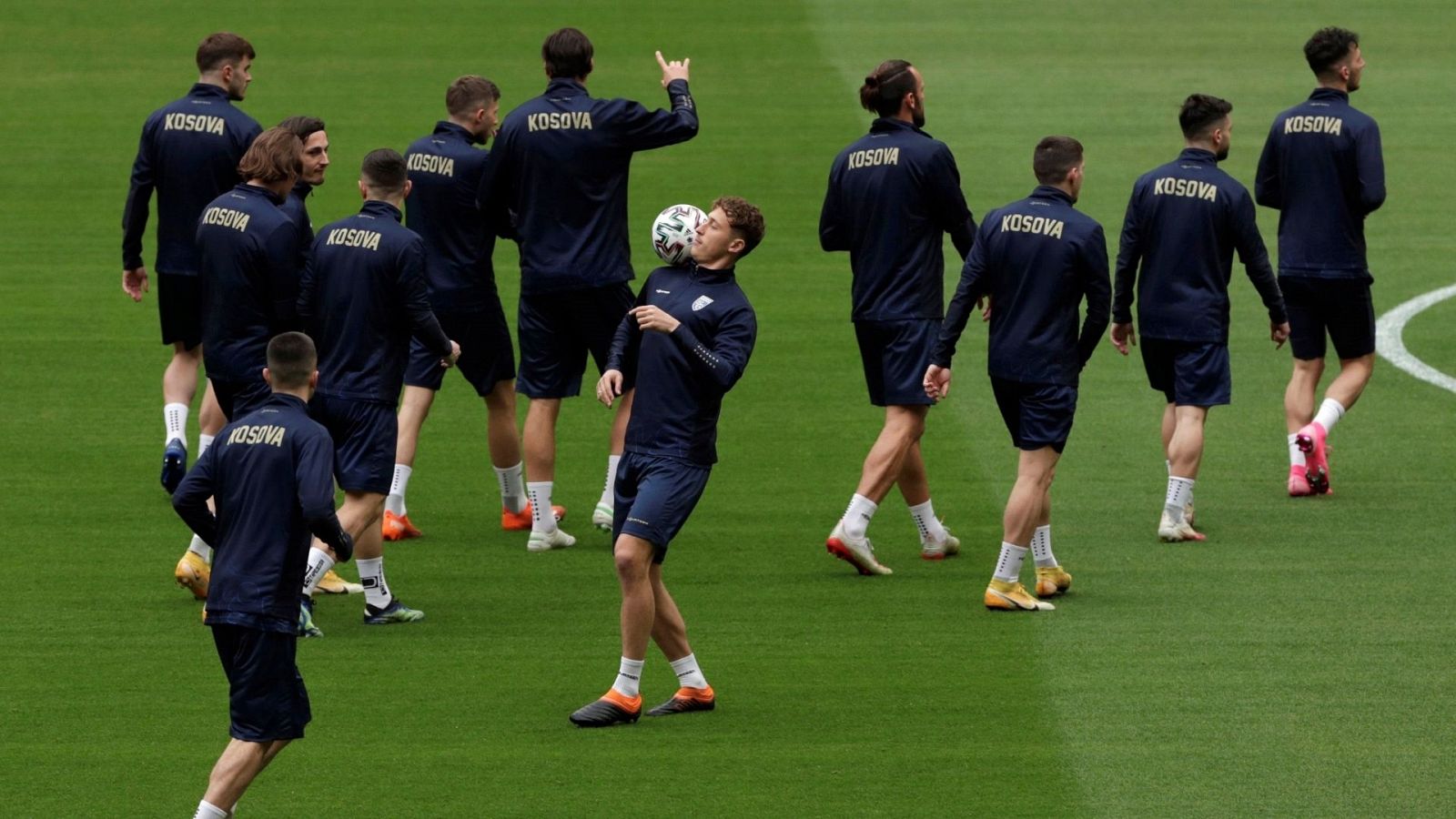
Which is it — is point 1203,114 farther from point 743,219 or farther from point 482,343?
point 482,343

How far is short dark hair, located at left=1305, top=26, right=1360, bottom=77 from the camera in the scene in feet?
41.9

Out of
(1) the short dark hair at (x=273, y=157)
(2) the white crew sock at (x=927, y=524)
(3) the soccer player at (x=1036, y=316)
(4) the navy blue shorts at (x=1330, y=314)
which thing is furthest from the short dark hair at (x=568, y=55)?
(4) the navy blue shorts at (x=1330, y=314)

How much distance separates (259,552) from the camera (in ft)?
25.6

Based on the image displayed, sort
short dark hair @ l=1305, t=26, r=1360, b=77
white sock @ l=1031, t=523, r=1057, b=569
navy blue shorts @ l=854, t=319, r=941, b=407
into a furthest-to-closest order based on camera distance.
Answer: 1. short dark hair @ l=1305, t=26, r=1360, b=77
2. navy blue shorts @ l=854, t=319, r=941, b=407
3. white sock @ l=1031, t=523, r=1057, b=569

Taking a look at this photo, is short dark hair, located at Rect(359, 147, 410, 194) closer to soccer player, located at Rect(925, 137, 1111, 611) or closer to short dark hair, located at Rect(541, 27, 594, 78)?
short dark hair, located at Rect(541, 27, 594, 78)

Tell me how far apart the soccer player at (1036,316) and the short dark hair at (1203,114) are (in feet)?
4.32

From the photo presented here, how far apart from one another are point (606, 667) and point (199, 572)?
2244 mm

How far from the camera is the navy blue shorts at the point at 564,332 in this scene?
38.6 ft

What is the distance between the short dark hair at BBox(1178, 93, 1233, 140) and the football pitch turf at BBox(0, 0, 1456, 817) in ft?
7.25

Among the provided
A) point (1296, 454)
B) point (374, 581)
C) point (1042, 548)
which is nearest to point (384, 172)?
point (374, 581)

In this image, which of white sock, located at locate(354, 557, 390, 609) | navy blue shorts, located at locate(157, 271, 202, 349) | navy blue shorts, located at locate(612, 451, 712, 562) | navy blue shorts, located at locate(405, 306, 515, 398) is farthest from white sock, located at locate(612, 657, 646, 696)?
navy blue shorts, located at locate(157, 271, 202, 349)

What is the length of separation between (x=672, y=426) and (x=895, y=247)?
2.65m

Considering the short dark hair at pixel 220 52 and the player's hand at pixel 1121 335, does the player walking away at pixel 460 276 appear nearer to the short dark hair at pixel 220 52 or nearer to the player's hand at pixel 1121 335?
the short dark hair at pixel 220 52

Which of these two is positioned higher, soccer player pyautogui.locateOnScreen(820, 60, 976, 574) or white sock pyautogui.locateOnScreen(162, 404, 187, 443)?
soccer player pyautogui.locateOnScreen(820, 60, 976, 574)
